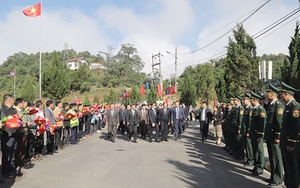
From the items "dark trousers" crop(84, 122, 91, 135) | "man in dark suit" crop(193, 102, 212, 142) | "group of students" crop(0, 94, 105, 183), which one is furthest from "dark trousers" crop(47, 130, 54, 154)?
"man in dark suit" crop(193, 102, 212, 142)

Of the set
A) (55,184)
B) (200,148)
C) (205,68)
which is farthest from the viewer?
(205,68)

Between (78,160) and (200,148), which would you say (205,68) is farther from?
(78,160)

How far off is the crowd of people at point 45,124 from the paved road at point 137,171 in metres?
0.46

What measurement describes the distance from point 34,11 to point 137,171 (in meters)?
16.9

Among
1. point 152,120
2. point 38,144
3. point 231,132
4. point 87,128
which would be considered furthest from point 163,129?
point 38,144

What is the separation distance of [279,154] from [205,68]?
29604mm

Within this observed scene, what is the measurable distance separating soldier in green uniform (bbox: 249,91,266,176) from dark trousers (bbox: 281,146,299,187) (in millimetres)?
1633

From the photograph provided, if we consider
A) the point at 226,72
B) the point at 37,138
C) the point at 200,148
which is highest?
the point at 226,72

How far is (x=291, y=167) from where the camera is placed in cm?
536

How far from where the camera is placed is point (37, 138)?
8969 mm

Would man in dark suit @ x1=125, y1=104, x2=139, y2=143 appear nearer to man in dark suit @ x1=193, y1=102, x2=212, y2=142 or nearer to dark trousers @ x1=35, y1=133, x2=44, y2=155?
man in dark suit @ x1=193, y1=102, x2=212, y2=142

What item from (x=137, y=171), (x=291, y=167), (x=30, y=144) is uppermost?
(x=291, y=167)

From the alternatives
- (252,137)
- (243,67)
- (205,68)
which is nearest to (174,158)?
(252,137)

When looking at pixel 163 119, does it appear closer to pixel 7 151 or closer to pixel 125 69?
pixel 7 151
